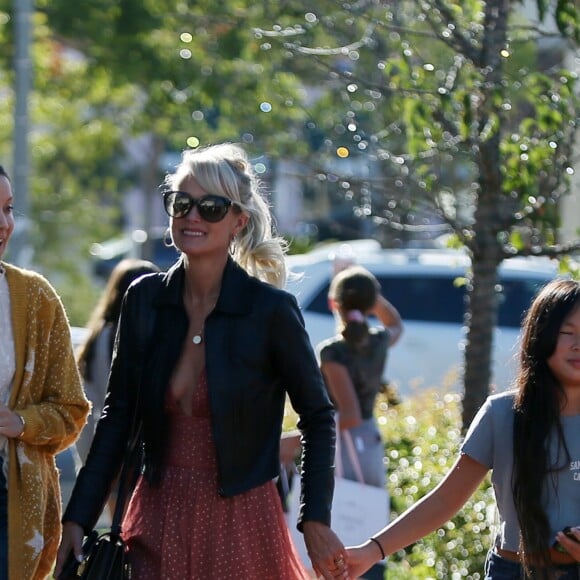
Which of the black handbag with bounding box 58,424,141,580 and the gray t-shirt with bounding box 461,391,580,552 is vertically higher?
the gray t-shirt with bounding box 461,391,580,552

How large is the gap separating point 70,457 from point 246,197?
7.86 ft

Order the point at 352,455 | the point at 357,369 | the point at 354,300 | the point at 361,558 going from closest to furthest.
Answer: the point at 361,558 → the point at 352,455 → the point at 357,369 → the point at 354,300

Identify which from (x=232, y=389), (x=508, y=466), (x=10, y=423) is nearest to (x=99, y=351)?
(x=10, y=423)

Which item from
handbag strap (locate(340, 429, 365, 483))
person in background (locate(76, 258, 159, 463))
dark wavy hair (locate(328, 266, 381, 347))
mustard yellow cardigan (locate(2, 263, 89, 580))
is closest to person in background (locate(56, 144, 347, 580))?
mustard yellow cardigan (locate(2, 263, 89, 580))

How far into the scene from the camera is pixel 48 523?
3.99m

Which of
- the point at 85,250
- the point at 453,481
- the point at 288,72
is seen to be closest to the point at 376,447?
the point at 453,481

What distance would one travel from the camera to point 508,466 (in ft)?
12.0

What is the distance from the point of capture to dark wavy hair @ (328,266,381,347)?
661 cm

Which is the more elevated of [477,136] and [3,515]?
[477,136]

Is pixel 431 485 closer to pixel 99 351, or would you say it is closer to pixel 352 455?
pixel 352 455

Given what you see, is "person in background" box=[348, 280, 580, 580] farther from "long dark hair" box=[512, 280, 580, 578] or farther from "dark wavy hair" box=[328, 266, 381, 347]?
"dark wavy hair" box=[328, 266, 381, 347]

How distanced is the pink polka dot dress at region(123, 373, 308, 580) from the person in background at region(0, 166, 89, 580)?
11.7 inches

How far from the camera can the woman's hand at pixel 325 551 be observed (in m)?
3.72

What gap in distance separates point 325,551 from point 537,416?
2.19ft
